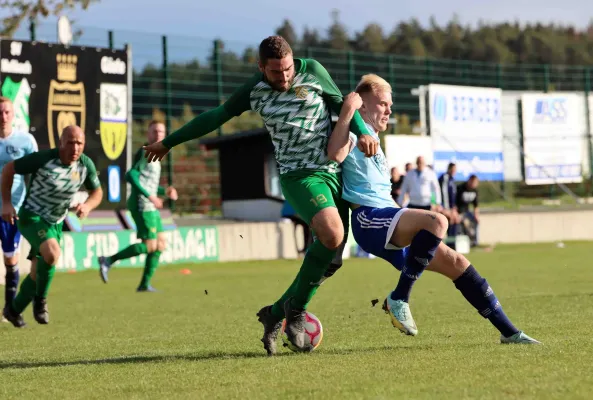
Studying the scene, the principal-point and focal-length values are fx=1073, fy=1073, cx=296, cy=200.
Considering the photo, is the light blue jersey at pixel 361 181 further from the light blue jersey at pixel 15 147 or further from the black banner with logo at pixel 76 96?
the black banner with logo at pixel 76 96

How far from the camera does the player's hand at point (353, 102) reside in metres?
6.77

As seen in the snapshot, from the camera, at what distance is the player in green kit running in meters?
6.70

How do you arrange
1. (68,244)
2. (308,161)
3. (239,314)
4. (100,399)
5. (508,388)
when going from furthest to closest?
(68,244)
(239,314)
(308,161)
(100,399)
(508,388)

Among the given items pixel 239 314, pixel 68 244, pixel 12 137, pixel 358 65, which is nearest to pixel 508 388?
pixel 239 314

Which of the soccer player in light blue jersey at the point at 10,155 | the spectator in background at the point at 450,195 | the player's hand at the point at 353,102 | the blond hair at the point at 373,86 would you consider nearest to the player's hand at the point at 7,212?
the soccer player in light blue jersey at the point at 10,155

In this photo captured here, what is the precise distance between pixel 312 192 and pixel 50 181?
141 inches

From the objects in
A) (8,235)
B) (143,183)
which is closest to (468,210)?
(143,183)

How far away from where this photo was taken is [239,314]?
10727 millimetres

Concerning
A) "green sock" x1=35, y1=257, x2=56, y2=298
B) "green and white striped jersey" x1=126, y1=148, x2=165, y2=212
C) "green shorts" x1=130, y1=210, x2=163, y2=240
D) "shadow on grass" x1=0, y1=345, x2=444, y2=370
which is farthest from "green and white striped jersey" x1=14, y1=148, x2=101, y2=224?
"green shorts" x1=130, y1=210, x2=163, y2=240

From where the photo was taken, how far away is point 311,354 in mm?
6918

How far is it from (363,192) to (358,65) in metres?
21.7

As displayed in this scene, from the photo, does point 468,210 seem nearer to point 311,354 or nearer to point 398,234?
point 398,234

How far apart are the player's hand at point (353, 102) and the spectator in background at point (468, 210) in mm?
19442

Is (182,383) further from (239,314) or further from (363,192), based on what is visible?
(239,314)
